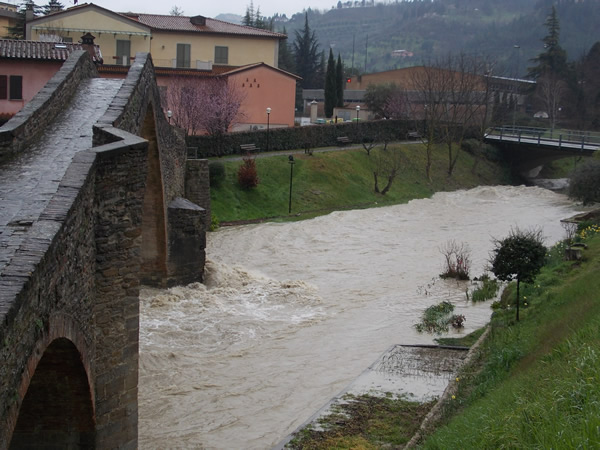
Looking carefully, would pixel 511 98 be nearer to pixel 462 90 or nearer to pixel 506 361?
pixel 462 90

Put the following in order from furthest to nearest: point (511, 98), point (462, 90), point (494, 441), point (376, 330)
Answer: point (511, 98), point (462, 90), point (376, 330), point (494, 441)

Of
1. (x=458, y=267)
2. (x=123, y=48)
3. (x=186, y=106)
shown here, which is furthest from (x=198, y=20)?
(x=458, y=267)

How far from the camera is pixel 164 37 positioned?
175 feet

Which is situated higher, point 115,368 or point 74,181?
point 74,181

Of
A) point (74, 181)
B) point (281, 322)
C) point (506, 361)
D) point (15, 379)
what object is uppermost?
point (74, 181)

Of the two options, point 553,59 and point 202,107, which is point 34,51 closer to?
point 202,107

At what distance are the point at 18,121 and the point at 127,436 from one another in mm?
5543

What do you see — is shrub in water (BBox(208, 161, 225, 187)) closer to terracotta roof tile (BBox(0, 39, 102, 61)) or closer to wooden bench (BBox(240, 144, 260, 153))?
wooden bench (BBox(240, 144, 260, 153))

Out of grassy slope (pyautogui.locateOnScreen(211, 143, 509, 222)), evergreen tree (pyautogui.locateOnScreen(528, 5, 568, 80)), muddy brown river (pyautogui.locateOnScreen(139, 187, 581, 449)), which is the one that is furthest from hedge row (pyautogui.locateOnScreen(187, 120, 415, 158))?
evergreen tree (pyautogui.locateOnScreen(528, 5, 568, 80))

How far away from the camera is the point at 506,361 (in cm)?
1298

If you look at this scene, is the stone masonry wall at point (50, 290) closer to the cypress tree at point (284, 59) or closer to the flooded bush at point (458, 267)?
the flooded bush at point (458, 267)

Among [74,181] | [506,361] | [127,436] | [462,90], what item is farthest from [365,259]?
[462,90]

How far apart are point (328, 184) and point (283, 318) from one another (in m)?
20.9

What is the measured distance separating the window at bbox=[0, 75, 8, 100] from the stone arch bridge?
51.5 feet
